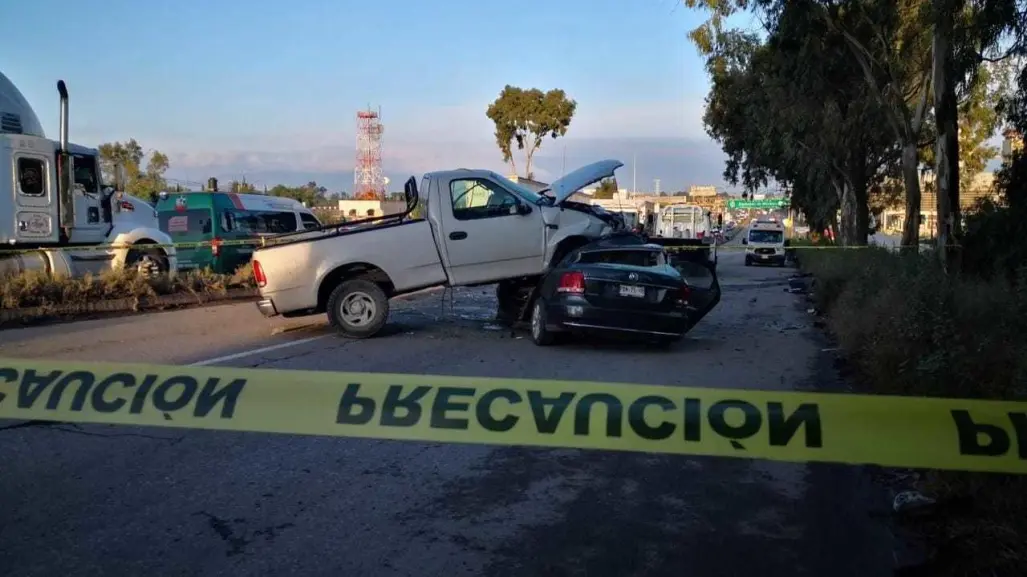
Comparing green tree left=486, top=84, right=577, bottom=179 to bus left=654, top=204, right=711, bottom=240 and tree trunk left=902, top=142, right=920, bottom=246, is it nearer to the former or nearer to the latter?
bus left=654, top=204, right=711, bottom=240

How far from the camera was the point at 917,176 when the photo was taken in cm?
1903

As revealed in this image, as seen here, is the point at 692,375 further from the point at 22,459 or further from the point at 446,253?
the point at 22,459

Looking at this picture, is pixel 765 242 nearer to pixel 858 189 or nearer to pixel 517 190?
pixel 858 189

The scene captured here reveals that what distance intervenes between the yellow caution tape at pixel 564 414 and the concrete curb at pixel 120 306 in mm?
9794

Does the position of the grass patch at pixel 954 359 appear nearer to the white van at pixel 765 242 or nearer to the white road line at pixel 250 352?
the white road line at pixel 250 352

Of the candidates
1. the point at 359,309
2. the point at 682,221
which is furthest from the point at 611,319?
the point at 682,221

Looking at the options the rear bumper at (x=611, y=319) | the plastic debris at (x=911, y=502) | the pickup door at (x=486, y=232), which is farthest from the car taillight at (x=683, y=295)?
the plastic debris at (x=911, y=502)

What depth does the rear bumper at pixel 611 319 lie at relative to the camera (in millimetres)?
10805

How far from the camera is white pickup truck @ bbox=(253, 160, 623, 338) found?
11.7m

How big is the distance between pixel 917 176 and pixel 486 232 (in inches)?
450

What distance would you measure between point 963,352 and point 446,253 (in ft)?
22.6

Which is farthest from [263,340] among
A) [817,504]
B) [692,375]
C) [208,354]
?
[817,504]

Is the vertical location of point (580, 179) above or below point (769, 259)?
above

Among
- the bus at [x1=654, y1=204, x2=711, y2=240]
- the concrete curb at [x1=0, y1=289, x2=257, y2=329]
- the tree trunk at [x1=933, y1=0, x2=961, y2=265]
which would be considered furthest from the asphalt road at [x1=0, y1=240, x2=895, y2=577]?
the bus at [x1=654, y1=204, x2=711, y2=240]
